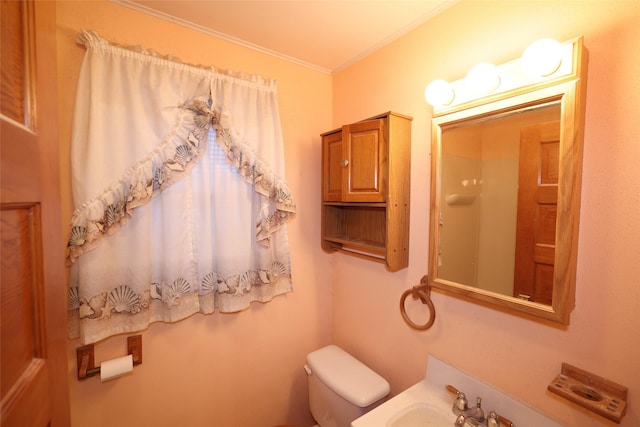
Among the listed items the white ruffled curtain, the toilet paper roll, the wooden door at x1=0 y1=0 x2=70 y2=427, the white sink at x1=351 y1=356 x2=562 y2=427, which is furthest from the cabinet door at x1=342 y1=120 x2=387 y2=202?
the toilet paper roll

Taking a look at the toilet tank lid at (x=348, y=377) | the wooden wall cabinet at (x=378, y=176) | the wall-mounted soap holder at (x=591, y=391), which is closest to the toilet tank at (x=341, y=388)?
the toilet tank lid at (x=348, y=377)

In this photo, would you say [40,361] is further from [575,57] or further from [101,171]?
[575,57]

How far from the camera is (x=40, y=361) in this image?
602mm

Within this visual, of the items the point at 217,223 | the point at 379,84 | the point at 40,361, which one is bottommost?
the point at 40,361

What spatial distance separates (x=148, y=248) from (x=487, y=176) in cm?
141

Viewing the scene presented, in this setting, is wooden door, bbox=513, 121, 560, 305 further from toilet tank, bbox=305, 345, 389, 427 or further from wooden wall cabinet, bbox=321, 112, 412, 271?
toilet tank, bbox=305, 345, 389, 427

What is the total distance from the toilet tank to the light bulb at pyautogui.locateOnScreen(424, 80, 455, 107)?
129 cm

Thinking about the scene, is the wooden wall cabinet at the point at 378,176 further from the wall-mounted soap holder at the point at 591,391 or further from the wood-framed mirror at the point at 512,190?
the wall-mounted soap holder at the point at 591,391

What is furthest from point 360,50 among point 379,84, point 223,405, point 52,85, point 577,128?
point 223,405

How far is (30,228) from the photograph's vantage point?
1.87ft

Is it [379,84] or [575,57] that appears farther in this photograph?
[379,84]

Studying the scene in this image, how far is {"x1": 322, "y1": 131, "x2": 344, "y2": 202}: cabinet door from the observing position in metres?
1.43

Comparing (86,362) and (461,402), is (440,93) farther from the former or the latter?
(86,362)

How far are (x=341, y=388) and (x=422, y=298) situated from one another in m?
0.58
